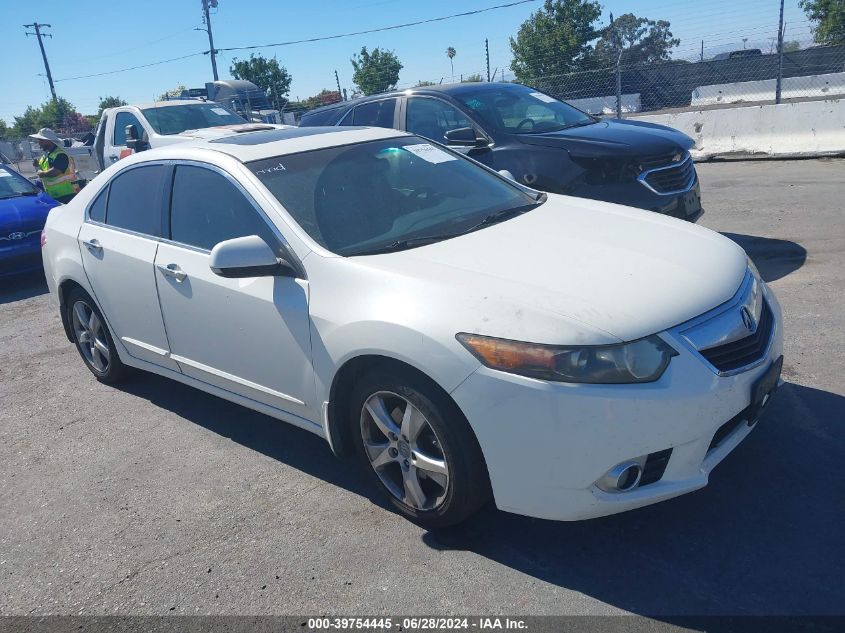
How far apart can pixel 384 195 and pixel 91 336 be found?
262 centimetres

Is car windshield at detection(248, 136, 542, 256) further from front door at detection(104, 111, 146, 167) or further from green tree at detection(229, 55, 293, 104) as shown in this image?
green tree at detection(229, 55, 293, 104)

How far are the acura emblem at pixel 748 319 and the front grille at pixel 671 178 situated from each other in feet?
10.9

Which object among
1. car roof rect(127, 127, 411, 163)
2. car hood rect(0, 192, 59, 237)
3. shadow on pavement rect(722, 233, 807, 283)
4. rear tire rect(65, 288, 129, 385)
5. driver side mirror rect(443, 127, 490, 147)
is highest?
car roof rect(127, 127, 411, 163)

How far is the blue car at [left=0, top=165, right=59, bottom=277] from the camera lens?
8492mm

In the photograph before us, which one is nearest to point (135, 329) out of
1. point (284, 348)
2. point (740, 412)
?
point (284, 348)

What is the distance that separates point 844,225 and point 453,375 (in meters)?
6.08

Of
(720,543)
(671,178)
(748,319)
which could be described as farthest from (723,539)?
(671,178)

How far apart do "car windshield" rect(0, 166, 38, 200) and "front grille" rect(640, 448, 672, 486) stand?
904cm

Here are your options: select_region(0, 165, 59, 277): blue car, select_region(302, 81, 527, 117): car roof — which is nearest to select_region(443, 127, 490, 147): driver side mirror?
select_region(302, 81, 527, 117): car roof

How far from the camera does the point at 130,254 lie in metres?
4.28

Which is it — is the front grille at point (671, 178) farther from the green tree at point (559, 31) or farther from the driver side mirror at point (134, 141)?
the green tree at point (559, 31)

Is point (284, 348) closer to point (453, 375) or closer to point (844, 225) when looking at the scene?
point (453, 375)

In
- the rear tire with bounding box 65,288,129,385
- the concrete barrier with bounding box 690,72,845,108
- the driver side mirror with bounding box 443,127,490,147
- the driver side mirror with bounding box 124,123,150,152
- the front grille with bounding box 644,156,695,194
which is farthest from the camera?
the concrete barrier with bounding box 690,72,845,108

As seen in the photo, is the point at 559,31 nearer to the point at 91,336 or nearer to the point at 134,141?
the point at 134,141
